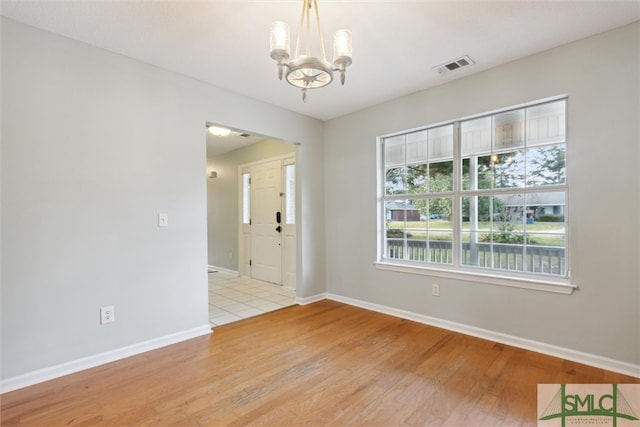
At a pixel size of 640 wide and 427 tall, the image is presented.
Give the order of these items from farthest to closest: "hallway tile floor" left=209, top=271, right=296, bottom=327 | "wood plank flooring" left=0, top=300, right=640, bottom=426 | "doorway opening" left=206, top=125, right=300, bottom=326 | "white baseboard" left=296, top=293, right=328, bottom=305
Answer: "doorway opening" left=206, top=125, right=300, bottom=326
"white baseboard" left=296, top=293, right=328, bottom=305
"hallway tile floor" left=209, top=271, right=296, bottom=327
"wood plank flooring" left=0, top=300, right=640, bottom=426

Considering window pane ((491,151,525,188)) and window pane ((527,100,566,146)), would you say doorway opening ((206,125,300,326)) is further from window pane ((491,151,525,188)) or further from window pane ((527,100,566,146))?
window pane ((527,100,566,146))

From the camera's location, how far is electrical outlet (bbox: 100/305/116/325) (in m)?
2.36

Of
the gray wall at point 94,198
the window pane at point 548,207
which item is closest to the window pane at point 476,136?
the window pane at point 548,207

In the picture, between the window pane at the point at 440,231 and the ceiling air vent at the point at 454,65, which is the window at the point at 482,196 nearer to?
the window pane at the point at 440,231

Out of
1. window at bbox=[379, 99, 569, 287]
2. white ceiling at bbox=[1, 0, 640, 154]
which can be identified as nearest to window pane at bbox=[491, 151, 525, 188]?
window at bbox=[379, 99, 569, 287]

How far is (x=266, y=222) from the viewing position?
5.15m

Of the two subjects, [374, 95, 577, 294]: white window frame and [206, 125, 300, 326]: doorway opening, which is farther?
[206, 125, 300, 326]: doorway opening

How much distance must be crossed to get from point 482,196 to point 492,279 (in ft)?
2.61

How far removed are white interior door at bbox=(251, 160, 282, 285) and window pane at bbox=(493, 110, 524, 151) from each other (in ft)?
10.1

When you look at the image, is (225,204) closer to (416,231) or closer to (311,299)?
(311,299)

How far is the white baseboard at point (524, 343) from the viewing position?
7.07 feet

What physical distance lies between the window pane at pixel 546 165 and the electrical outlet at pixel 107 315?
3691 millimetres

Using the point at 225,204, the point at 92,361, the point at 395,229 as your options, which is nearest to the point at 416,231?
the point at 395,229

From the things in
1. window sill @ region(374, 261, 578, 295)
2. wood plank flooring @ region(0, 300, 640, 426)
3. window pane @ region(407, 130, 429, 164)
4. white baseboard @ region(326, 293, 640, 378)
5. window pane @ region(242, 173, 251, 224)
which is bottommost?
wood plank flooring @ region(0, 300, 640, 426)
